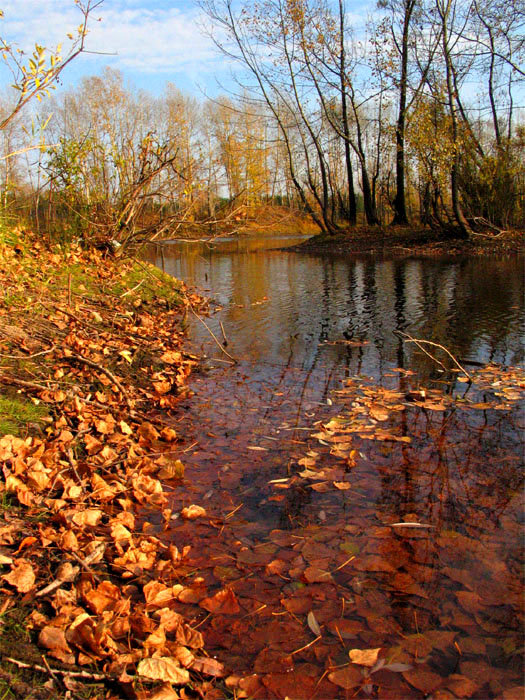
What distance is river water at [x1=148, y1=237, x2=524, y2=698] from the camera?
1991mm

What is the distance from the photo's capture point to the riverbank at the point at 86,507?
1828 millimetres

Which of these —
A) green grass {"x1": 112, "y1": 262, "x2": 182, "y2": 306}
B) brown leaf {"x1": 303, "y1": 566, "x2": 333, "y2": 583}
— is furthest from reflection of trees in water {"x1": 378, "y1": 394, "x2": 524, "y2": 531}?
green grass {"x1": 112, "y1": 262, "x2": 182, "y2": 306}

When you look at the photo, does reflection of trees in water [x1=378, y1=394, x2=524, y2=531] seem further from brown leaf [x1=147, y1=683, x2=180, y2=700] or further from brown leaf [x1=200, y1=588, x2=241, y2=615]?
brown leaf [x1=147, y1=683, x2=180, y2=700]

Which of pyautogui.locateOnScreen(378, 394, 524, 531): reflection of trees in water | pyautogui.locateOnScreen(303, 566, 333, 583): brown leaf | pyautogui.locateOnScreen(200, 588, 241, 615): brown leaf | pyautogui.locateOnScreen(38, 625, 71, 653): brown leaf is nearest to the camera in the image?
pyautogui.locateOnScreen(38, 625, 71, 653): brown leaf

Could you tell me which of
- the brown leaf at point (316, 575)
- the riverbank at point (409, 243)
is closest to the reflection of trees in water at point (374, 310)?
the riverbank at point (409, 243)

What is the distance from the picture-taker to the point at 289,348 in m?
6.73

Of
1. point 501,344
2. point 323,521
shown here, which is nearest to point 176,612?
point 323,521

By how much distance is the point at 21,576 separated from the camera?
83.0 inches

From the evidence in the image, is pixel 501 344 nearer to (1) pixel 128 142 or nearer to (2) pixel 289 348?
(2) pixel 289 348

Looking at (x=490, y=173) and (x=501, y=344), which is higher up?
(x=490, y=173)

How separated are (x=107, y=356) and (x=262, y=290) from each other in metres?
7.57

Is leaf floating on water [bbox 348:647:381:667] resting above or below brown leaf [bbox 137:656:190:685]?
below

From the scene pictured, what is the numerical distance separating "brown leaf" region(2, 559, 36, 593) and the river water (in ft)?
2.24

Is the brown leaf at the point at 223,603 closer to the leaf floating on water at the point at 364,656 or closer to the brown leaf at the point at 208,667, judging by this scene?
the brown leaf at the point at 208,667
